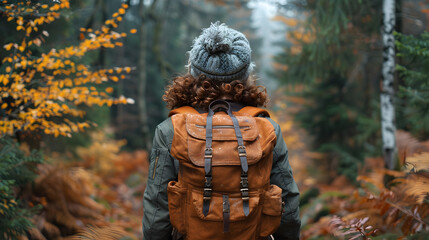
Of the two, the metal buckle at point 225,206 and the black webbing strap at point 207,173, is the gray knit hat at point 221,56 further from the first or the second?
the metal buckle at point 225,206

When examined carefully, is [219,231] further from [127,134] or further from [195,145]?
[127,134]

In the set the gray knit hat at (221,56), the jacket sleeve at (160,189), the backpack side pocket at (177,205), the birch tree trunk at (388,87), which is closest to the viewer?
the backpack side pocket at (177,205)

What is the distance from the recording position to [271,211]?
2117 mm

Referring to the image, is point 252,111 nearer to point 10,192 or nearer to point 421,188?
point 421,188

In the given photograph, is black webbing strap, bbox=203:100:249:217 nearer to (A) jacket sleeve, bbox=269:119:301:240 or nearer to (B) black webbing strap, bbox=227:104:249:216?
(B) black webbing strap, bbox=227:104:249:216

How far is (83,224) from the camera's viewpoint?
515 centimetres

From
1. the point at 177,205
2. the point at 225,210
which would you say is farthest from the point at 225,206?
the point at 177,205

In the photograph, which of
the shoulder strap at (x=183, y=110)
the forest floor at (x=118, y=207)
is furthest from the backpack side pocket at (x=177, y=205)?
the forest floor at (x=118, y=207)

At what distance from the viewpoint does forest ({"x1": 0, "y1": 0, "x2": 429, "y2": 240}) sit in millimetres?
3439

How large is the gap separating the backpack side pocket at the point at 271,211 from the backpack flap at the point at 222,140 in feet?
0.97

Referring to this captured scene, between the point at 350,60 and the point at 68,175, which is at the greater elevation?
the point at 350,60

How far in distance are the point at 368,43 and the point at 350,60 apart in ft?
3.83

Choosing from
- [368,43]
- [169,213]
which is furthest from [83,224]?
[368,43]

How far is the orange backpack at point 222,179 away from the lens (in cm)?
199
